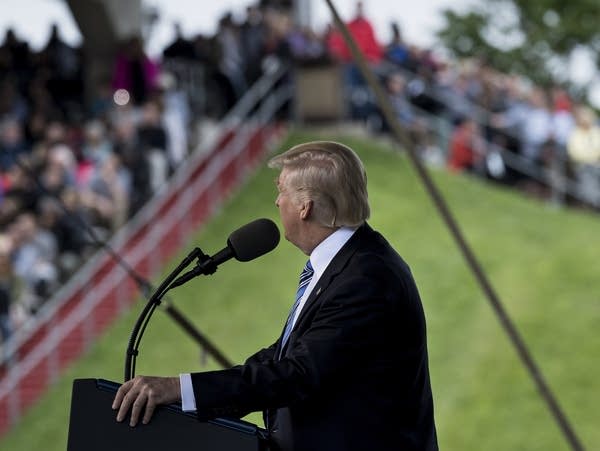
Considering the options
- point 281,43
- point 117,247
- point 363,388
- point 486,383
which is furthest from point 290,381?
point 281,43

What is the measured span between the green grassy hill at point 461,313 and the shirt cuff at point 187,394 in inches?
342

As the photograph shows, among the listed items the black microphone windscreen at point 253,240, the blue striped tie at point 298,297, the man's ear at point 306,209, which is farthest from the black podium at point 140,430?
the man's ear at point 306,209

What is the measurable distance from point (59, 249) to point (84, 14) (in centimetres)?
297

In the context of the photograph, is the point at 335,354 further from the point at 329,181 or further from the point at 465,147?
the point at 465,147

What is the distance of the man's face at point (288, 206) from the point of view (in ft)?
11.4

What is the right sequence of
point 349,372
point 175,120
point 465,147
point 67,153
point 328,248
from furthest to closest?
point 465,147 < point 175,120 < point 67,153 < point 328,248 < point 349,372

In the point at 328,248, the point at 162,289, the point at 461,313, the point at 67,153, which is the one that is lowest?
the point at 162,289

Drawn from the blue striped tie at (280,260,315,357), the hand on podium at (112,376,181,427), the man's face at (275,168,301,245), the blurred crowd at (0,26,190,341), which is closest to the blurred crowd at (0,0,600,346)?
the blurred crowd at (0,26,190,341)

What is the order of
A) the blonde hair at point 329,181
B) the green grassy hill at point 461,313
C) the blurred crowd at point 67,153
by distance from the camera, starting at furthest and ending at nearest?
the blurred crowd at point 67,153, the green grassy hill at point 461,313, the blonde hair at point 329,181

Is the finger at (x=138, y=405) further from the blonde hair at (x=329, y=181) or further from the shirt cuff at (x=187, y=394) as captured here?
the blonde hair at (x=329, y=181)

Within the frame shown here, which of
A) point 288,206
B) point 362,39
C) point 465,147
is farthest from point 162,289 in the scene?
point 465,147

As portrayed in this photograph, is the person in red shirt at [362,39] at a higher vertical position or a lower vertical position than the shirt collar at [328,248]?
higher

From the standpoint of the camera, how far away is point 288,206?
3.48 metres

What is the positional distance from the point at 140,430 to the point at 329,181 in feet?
2.19
